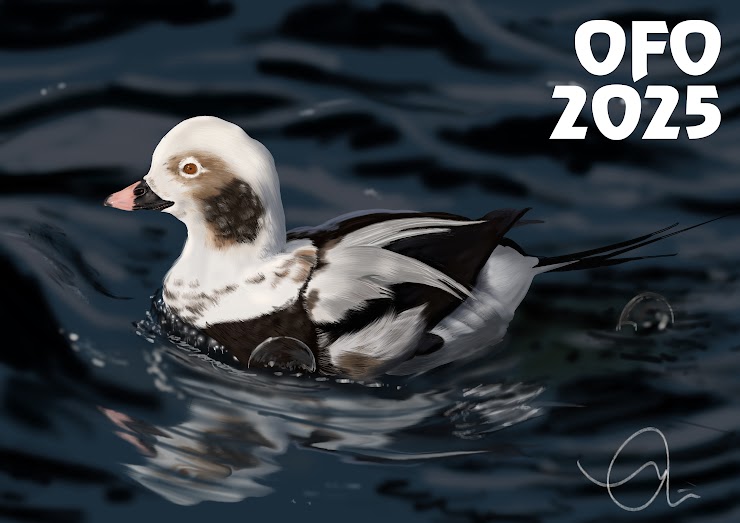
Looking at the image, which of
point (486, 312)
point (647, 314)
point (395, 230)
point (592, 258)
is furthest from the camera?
point (647, 314)

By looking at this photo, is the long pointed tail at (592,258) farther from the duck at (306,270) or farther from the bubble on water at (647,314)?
the duck at (306,270)

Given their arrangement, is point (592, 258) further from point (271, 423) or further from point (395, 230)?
point (271, 423)

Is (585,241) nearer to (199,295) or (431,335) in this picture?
(431,335)

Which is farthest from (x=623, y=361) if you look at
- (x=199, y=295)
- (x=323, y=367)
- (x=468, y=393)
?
(x=199, y=295)

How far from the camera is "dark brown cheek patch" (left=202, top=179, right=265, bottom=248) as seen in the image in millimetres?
4926

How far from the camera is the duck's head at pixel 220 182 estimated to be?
4914 millimetres

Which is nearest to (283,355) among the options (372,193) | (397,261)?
(397,261)

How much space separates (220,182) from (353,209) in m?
1.26

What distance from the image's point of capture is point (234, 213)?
496cm

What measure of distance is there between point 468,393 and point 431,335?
9.5 inches

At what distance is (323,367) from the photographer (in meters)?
5.03

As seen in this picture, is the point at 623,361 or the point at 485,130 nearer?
the point at 623,361
